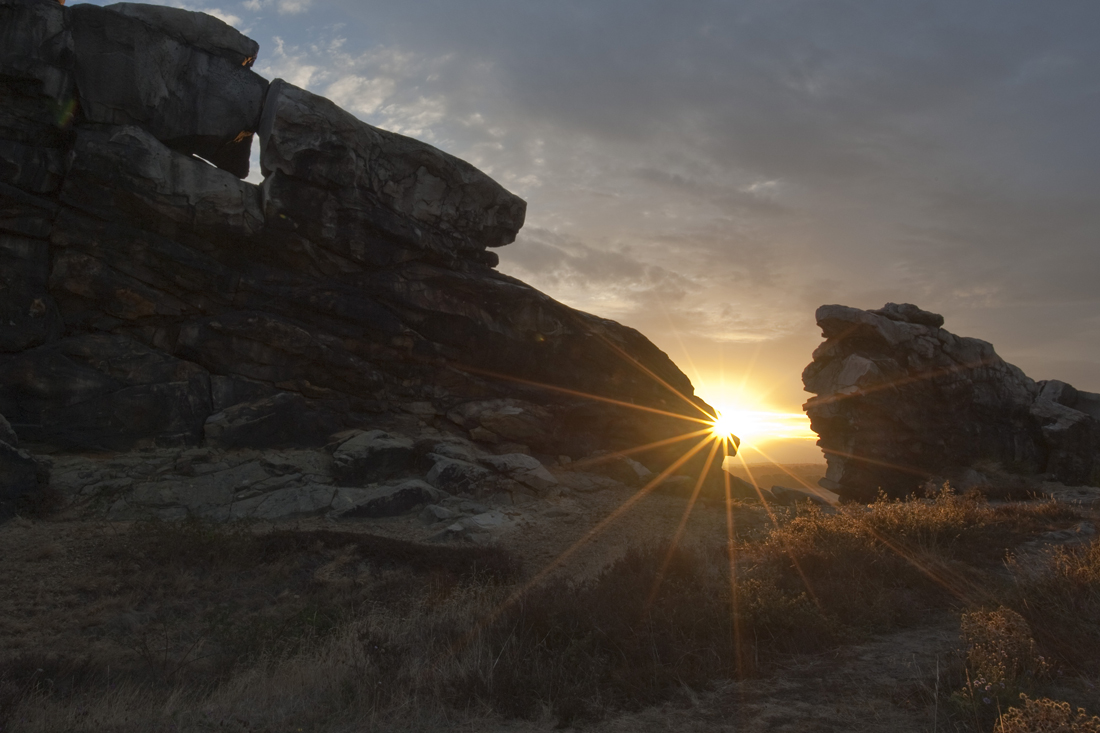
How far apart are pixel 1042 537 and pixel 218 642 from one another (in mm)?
16701

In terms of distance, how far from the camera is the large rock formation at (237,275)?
69.6 feet

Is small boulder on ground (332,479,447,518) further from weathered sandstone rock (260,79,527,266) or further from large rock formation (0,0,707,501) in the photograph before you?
weathered sandstone rock (260,79,527,266)

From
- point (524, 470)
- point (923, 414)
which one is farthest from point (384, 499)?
point (923, 414)

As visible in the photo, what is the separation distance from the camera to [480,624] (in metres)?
8.84

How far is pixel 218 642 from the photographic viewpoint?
10328mm

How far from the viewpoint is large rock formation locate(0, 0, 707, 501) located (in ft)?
69.6

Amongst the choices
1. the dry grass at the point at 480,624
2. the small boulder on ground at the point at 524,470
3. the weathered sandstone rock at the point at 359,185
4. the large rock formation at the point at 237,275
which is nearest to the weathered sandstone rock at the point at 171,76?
the large rock formation at the point at 237,275

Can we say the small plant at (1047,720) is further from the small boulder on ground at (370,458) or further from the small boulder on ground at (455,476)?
the small boulder on ground at (370,458)

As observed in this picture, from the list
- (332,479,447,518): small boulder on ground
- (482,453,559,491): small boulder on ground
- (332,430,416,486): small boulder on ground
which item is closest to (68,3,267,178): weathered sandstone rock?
(332,430,416,486): small boulder on ground

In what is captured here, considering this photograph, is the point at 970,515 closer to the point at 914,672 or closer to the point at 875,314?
the point at 914,672

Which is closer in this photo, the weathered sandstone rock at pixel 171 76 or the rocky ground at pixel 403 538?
the rocky ground at pixel 403 538

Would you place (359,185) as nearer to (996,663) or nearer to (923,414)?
(996,663)

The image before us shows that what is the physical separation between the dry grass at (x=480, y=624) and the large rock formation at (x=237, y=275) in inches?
339

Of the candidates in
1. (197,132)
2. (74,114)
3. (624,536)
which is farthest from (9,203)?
(624,536)
